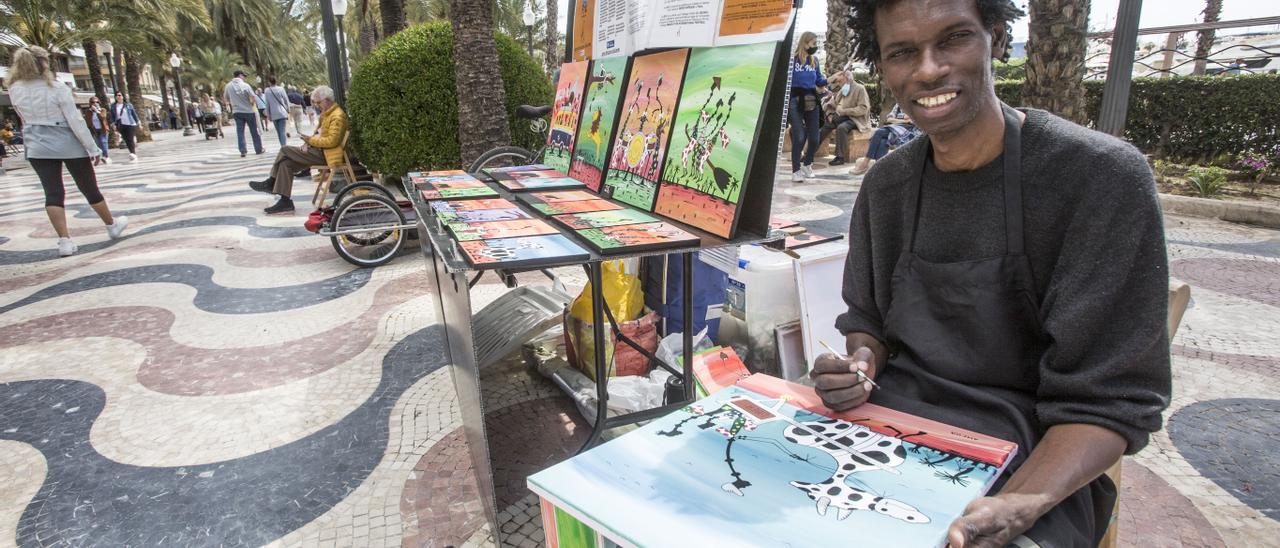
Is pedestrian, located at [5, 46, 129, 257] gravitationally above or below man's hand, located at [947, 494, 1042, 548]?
above

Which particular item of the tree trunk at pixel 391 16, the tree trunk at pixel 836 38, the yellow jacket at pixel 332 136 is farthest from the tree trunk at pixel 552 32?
the yellow jacket at pixel 332 136

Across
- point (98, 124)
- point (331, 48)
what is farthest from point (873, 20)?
point (98, 124)

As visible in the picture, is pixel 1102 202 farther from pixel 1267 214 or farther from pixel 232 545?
pixel 1267 214

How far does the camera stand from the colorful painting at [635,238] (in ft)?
6.36

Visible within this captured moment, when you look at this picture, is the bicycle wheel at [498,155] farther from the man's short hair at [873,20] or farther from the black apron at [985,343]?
the black apron at [985,343]

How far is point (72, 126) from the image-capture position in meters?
5.87

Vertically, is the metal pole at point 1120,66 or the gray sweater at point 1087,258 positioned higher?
the metal pole at point 1120,66

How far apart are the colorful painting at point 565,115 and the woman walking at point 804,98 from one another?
16.7 feet

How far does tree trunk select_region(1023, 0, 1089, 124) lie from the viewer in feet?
14.0

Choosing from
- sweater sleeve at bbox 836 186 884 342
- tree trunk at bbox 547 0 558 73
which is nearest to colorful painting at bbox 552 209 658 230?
sweater sleeve at bbox 836 186 884 342

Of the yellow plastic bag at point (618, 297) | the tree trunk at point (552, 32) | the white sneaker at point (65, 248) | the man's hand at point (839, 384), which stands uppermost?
the tree trunk at point (552, 32)

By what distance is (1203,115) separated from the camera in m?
7.71

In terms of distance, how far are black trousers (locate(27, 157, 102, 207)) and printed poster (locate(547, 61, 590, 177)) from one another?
524cm

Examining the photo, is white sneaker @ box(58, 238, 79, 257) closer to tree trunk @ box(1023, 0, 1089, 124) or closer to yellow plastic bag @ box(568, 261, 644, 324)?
yellow plastic bag @ box(568, 261, 644, 324)
